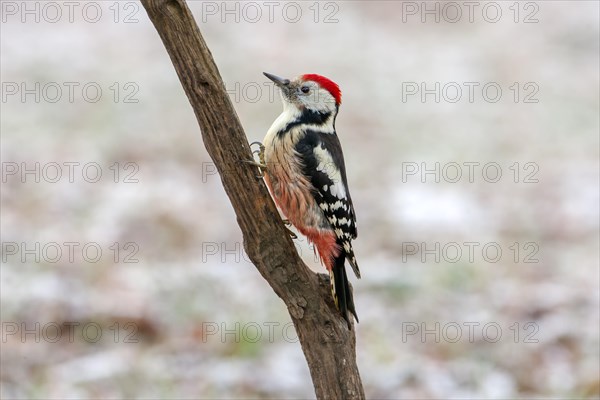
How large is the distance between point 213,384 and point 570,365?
2.43 m

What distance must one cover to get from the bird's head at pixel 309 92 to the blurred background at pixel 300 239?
1.99 meters

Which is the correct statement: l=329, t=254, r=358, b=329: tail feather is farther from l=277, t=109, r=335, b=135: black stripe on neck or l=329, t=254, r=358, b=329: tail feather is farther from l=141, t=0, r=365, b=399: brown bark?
l=277, t=109, r=335, b=135: black stripe on neck

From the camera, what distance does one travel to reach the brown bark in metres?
3.40

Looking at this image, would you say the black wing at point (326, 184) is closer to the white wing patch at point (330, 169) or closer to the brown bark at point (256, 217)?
the white wing patch at point (330, 169)

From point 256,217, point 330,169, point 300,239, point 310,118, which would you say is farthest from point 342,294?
point 300,239

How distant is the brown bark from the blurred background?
65.9 inches

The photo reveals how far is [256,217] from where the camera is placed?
3666mm

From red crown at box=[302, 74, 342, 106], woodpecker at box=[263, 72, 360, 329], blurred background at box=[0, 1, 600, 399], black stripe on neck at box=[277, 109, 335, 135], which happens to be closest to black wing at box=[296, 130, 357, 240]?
woodpecker at box=[263, 72, 360, 329]

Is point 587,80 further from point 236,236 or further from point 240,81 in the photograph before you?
point 236,236

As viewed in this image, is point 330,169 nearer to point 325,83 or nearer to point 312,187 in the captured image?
point 312,187

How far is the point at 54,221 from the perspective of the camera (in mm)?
7602

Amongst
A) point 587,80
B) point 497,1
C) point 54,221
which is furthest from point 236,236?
point 497,1

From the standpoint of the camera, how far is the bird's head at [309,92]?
4465 millimetres

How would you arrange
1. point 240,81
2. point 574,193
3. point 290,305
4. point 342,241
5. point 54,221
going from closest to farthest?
Answer: point 290,305 → point 342,241 → point 54,221 → point 574,193 → point 240,81
